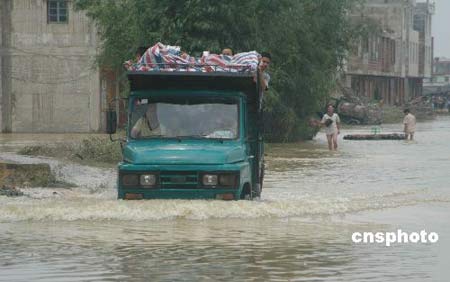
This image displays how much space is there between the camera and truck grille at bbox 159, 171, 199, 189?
13.8 m

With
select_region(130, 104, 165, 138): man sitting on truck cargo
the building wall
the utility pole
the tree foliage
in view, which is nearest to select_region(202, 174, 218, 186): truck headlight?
select_region(130, 104, 165, 138): man sitting on truck cargo

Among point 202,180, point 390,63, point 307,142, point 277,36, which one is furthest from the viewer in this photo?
point 390,63

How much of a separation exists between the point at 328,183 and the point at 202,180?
920 cm

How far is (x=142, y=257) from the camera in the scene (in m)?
11.3

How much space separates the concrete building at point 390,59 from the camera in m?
83.8

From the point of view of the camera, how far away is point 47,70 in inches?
1848

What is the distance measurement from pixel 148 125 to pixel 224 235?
8.20 ft

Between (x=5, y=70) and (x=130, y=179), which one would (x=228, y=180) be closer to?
(x=130, y=179)

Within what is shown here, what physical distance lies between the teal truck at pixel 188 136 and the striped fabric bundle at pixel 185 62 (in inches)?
6.7

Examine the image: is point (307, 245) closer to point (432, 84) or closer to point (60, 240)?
point (60, 240)

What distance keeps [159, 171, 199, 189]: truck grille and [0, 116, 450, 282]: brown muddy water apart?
25 cm

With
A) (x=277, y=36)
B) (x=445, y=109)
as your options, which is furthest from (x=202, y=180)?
(x=445, y=109)

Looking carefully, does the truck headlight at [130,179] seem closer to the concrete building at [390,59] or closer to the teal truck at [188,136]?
the teal truck at [188,136]

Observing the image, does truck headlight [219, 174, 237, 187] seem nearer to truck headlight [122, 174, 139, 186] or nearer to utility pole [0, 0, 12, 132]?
truck headlight [122, 174, 139, 186]
